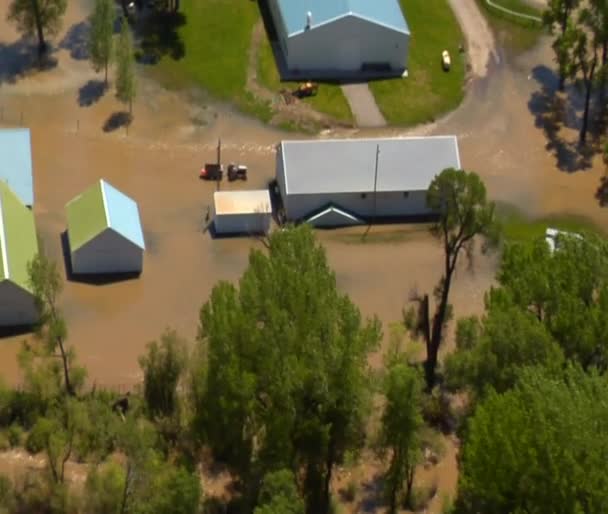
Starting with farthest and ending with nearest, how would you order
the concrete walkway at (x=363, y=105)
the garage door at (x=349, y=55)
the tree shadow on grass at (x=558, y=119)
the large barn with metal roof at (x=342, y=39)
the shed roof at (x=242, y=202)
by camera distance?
1. the garage door at (x=349, y=55)
2. the large barn with metal roof at (x=342, y=39)
3. the concrete walkway at (x=363, y=105)
4. the tree shadow on grass at (x=558, y=119)
5. the shed roof at (x=242, y=202)

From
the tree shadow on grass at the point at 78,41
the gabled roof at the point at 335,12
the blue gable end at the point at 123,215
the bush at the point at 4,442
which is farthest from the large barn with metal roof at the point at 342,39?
the bush at the point at 4,442

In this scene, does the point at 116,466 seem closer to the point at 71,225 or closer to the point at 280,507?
the point at 280,507

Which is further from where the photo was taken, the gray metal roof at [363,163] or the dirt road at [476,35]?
the dirt road at [476,35]

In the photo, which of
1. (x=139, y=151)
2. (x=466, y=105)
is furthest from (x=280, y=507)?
(x=466, y=105)

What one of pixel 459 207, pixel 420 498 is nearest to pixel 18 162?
pixel 459 207

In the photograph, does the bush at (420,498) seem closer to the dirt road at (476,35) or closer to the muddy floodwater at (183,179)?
the muddy floodwater at (183,179)

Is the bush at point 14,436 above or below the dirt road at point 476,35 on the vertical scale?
below
